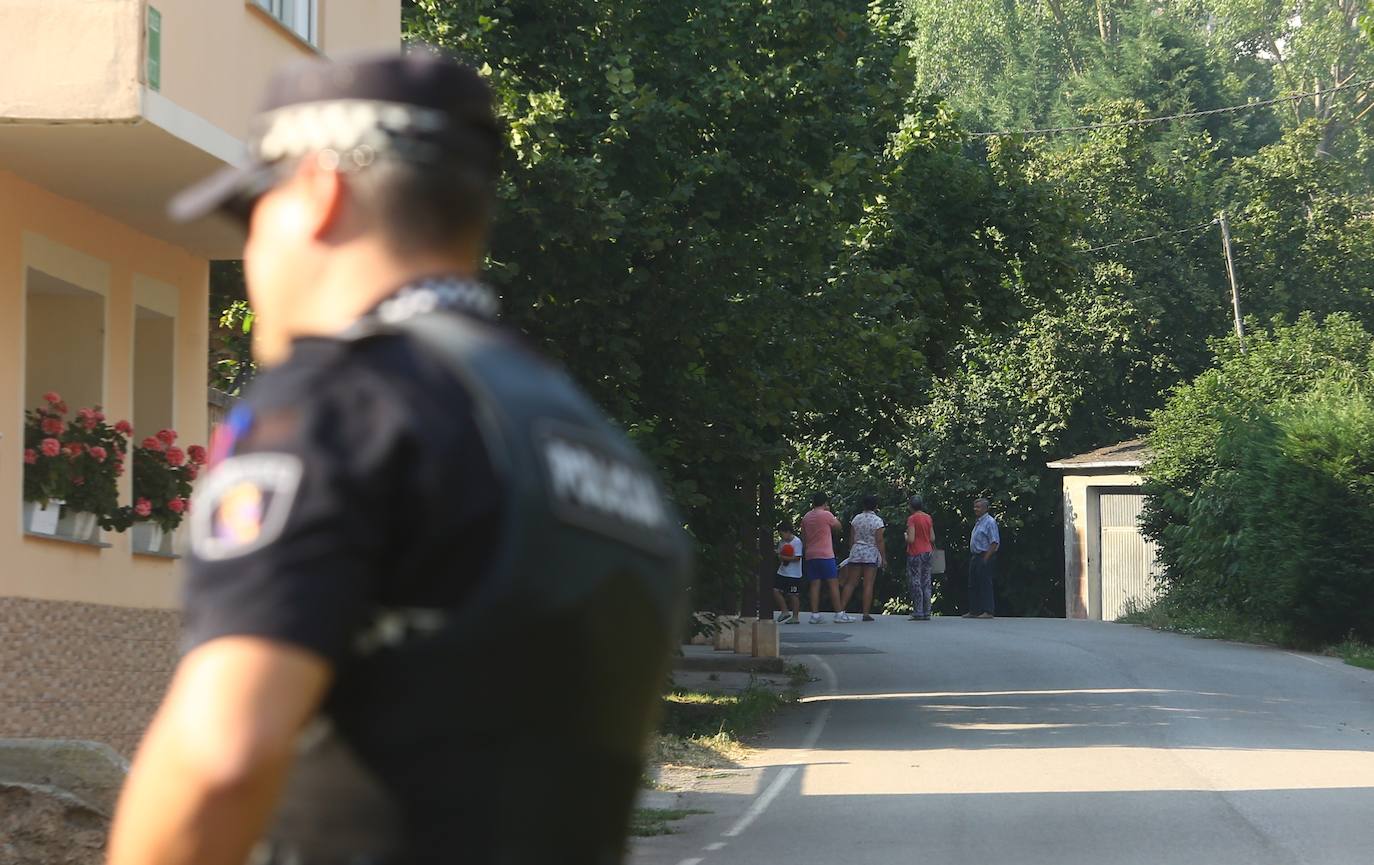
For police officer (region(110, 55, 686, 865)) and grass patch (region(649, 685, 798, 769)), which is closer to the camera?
police officer (region(110, 55, 686, 865))

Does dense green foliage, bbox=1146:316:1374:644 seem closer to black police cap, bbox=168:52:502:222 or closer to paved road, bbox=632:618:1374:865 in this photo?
paved road, bbox=632:618:1374:865

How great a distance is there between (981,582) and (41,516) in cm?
2582

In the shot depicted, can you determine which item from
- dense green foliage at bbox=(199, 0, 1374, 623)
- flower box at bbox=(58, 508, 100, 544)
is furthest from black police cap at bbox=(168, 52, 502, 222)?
dense green foliage at bbox=(199, 0, 1374, 623)

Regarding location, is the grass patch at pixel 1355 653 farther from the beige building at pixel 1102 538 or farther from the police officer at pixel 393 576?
the police officer at pixel 393 576

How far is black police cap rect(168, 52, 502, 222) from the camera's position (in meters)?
2.06

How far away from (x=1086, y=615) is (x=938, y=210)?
1887 cm

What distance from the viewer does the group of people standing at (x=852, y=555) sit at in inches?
1247

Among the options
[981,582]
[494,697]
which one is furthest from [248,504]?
[981,582]

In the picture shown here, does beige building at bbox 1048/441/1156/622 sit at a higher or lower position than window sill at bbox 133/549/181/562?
higher

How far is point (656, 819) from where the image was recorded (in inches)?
547

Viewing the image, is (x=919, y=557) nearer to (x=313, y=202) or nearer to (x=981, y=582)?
(x=981, y=582)

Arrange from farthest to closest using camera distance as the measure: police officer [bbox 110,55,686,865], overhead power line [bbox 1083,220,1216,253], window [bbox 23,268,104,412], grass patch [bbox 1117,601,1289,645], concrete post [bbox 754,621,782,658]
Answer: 1. overhead power line [bbox 1083,220,1216,253]
2. grass patch [bbox 1117,601,1289,645]
3. concrete post [bbox 754,621,782,658]
4. window [bbox 23,268,104,412]
5. police officer [bbox 110,55,686,865]

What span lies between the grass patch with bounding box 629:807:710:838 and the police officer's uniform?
11.2m

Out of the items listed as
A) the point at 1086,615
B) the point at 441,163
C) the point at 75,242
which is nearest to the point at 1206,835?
the point at 75,242
